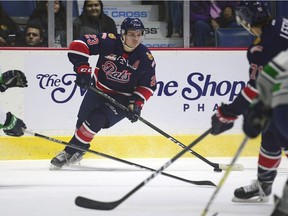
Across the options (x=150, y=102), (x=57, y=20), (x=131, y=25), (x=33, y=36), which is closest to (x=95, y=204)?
(x=131, y=25)

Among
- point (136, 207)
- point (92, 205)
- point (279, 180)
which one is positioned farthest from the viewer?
point (279, 180)

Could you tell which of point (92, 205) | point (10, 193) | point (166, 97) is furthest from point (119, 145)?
point (92, 205)

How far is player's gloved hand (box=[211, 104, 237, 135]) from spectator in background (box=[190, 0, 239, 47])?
2429 mm

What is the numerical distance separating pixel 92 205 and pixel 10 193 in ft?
2.59

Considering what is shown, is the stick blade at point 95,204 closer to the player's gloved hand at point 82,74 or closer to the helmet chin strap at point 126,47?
the player's gloved hand at point 82,74

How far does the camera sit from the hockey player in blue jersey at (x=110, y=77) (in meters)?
4.98

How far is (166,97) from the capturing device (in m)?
5.73

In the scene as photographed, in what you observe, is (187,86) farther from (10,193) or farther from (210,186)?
(10,193)

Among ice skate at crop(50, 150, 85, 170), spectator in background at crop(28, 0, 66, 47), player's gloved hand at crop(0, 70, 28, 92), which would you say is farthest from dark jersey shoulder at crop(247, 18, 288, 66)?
spectator in background at crop(28, 0, 66, 47)

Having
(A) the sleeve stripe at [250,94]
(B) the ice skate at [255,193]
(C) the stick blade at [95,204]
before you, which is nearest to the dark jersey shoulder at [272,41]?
(A) the sleeve stripe at [250,94]

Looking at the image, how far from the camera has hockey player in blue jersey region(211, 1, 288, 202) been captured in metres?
3.55

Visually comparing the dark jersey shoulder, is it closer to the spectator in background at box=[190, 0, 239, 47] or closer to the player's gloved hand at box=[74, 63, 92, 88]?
the player's gloved hand at box=[74, 63, 92, 88]

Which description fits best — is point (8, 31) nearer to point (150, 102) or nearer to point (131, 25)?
point (150, 102)

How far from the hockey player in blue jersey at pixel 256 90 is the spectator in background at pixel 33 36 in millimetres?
2412
